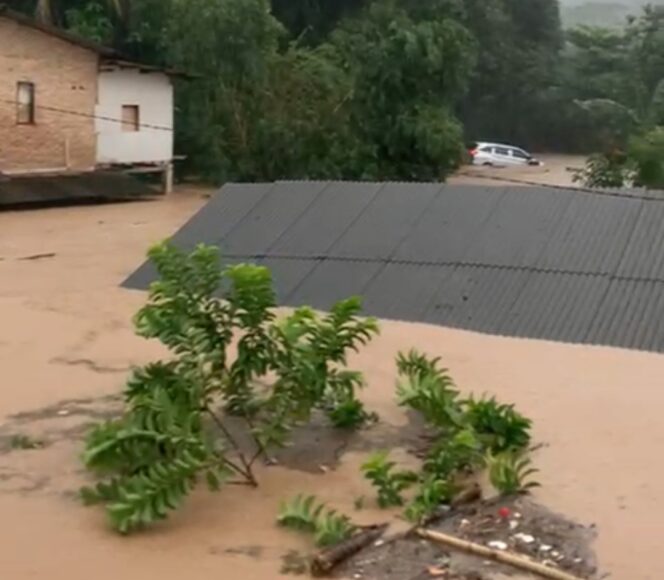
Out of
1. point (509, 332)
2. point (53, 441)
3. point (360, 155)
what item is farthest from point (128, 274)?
point (360, 155)

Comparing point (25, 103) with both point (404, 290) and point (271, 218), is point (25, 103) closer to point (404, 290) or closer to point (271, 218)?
point (271, 218)

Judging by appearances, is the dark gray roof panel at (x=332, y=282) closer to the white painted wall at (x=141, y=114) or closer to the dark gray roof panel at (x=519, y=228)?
the dark gray roof panel at (x=519, y=228)

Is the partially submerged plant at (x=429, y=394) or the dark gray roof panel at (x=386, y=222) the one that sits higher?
the partially submerged plant at (x=429, y=394)

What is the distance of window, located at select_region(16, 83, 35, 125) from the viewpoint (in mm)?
24766

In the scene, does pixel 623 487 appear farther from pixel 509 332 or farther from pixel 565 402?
pixel 509 332

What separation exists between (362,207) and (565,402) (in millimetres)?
6311

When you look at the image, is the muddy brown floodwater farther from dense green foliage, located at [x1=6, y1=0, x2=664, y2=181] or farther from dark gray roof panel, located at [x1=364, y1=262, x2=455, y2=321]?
dense green foliage, located at [x1=6, y1=0, x2=664, y2=181]

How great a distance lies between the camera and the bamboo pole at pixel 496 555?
21.5 ft

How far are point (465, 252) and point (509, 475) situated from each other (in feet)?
21.6

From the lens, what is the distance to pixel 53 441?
910cm

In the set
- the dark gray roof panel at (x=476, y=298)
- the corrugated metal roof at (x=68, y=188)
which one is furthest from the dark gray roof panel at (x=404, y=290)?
the corrugated metal roof at (x=68, y=188)

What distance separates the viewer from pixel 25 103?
81.8 feet

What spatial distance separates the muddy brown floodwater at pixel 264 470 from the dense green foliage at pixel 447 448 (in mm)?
213

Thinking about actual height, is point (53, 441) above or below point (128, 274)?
above
